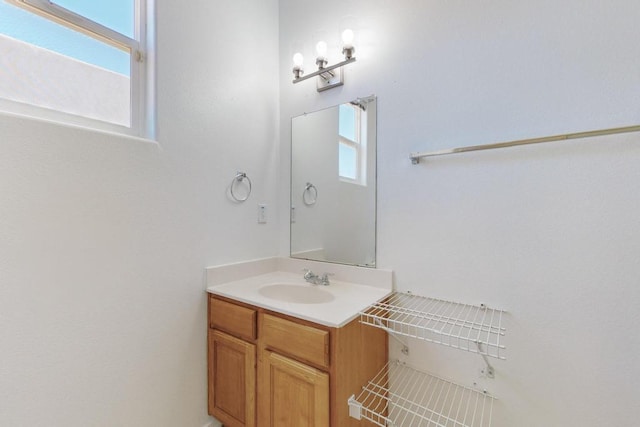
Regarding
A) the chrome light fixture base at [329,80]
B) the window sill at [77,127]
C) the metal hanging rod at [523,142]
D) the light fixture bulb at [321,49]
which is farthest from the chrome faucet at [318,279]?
the light fixture bulb at [321,49]

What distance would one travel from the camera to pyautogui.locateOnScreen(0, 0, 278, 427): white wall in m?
0.98

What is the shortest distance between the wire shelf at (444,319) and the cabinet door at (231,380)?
2.22ft

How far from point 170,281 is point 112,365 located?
41 centimetres

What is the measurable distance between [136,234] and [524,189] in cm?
180

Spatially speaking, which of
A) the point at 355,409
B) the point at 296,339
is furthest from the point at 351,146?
the point at 355,409

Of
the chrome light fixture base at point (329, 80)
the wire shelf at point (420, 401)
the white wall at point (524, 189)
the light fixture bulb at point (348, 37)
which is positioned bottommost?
the wire shelf at point (420, 401)

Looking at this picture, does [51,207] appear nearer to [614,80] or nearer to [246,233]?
[246,233]

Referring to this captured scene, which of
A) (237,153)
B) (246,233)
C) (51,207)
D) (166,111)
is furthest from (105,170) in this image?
(246,233)

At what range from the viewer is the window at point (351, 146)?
5.36 feet

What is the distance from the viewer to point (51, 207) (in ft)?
3.39

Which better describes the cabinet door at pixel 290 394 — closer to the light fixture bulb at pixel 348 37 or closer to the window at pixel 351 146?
the window at pixel 351 146

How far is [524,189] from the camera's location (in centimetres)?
117

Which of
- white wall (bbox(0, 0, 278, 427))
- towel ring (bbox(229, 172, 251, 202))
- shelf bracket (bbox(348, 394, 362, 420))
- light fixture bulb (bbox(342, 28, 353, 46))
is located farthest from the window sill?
shelf bracket (bbox(348, 394, 362, 420))

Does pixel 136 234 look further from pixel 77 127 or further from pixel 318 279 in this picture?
pixel 318 279
